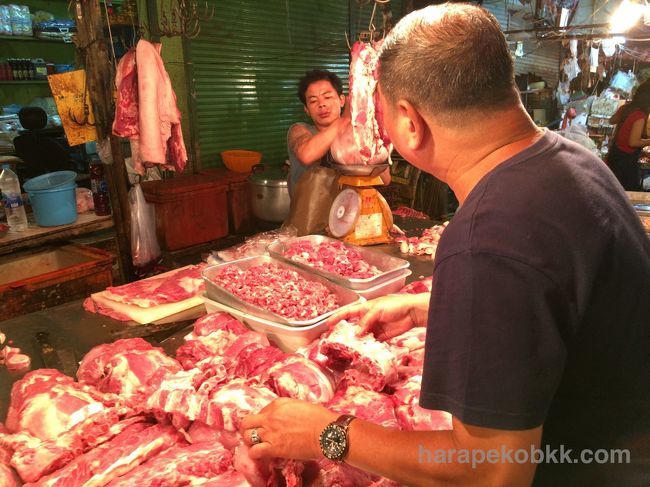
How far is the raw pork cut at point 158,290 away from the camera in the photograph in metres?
2.75

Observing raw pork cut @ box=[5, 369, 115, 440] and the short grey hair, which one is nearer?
the short grey hair

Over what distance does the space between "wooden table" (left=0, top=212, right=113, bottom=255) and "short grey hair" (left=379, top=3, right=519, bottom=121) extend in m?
4.26

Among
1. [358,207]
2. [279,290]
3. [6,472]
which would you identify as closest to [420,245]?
[358,207]

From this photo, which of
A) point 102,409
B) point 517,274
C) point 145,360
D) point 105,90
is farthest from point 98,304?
point 517,274

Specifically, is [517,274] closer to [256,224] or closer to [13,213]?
[13,213]

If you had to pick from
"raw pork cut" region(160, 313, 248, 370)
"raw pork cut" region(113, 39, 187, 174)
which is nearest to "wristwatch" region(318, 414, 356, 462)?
"raw pork cut" region(160, 313, 248, 370)

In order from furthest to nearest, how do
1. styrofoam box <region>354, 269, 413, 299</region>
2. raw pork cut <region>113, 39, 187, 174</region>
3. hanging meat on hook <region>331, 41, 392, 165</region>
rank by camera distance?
1. raw pork cut <region>113, 39, 187, 174</region>
2. hanging meat on hook <region>331, 41, 392, 165</region>
3. styrofoam box <region>354, 269, 413, 299</region>

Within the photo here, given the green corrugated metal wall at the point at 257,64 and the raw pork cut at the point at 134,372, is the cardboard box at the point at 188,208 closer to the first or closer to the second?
the green corrugated metal wall at the point at 257,64

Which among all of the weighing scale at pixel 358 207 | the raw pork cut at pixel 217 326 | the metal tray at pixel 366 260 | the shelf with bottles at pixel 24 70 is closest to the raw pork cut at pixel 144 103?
the weighing scale at pixel 358 207

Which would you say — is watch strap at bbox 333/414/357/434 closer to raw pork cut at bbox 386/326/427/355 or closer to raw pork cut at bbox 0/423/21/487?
raw pork cut at bbox 386/326/427/355

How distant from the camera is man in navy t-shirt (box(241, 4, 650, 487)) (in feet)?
3.40

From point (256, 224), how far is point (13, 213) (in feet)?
10.2

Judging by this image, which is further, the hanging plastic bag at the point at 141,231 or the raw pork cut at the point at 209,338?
the hanging plastic bag at the point at 141,231

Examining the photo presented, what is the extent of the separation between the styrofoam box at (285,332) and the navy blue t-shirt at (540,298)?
1047mm
